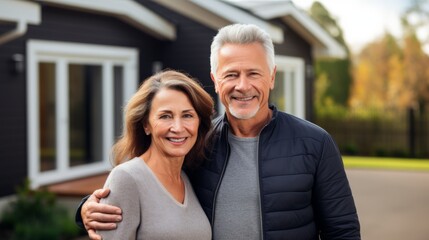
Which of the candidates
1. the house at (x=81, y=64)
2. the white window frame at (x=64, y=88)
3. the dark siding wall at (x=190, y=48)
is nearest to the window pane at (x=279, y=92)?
the house at (x=81, y=64)

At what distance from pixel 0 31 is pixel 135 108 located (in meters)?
6.50

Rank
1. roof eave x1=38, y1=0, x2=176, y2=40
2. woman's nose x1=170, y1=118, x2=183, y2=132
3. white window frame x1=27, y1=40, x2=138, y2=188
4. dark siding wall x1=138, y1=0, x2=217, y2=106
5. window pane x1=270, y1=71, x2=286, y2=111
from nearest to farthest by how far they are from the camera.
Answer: woman's nose x1=170, y1=118, x2=183, y2=132, white window frame x1=27, y1=40, x2=138, y2=188, roof eave x1=38, y1=0, x2=176, y2=40, dark siding wall x1=138, y1=0, x2=217, y2=106, window pane x1=270, y1=71, x2=286, y2=111

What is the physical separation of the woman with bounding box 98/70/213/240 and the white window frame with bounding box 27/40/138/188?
660 cm

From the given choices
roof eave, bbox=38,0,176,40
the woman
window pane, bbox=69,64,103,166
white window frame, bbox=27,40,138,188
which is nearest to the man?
the woman

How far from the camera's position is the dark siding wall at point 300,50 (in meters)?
13.9

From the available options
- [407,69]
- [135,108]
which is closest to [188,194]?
[135,108]

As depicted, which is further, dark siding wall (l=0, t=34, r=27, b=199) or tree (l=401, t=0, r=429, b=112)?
tree (l=401, t=0, r=429, b=112)

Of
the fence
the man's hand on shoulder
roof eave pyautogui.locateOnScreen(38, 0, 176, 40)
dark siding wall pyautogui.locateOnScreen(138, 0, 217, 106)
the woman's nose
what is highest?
roof eave pyautogui.locateOnScreen(38, 0, 176, 40)

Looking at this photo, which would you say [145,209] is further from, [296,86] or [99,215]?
[296,86]

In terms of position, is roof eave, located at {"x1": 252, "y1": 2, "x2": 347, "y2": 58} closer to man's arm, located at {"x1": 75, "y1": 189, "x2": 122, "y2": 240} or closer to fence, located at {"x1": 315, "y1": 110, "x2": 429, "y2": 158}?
fence, located at {"x1": 315, "y1": 110, "x2": 429, "y2": 158}

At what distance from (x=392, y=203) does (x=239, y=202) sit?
8.35 metres

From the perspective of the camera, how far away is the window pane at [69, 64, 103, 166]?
34.6ft

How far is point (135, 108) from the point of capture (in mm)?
2795

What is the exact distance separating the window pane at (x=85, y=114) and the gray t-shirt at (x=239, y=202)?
7.90 metres
